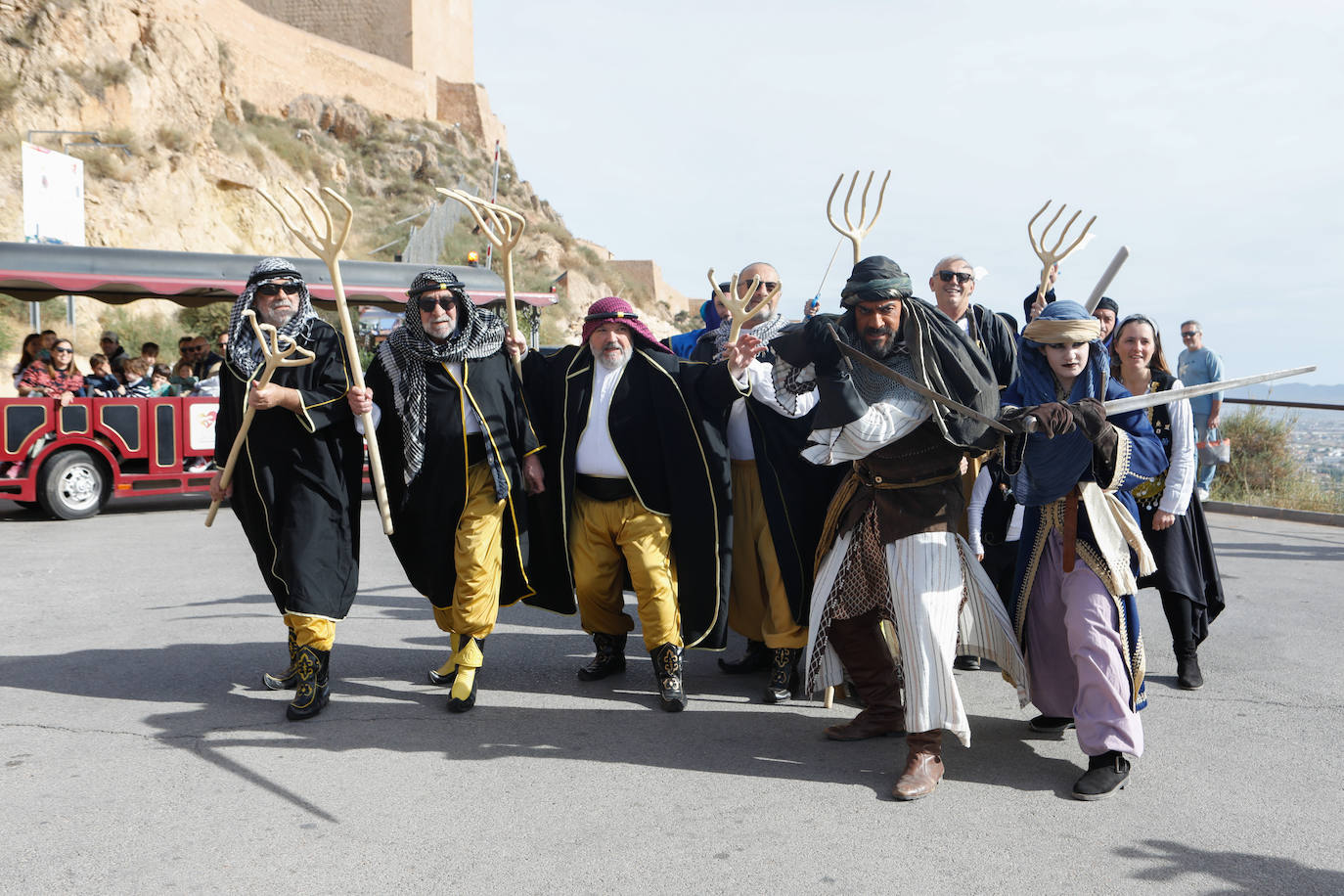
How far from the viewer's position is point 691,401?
15.6 ft

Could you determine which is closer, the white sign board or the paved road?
the paved road

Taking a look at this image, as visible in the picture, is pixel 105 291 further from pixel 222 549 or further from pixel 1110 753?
pixel 1110 753

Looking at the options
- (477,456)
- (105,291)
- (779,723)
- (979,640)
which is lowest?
(779,723)

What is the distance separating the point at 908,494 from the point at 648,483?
1303 millimetres

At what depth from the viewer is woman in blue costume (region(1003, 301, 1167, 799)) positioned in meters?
3.66

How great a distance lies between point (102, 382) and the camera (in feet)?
36.2

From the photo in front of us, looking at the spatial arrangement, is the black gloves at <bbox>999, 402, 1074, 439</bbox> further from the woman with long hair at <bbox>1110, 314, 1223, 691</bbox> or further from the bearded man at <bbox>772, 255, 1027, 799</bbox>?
the woman with long hair at <bbox>1110, 314, 1223, 691</bbox>

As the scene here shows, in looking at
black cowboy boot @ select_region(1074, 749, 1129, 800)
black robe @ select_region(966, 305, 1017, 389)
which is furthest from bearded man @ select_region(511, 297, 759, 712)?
black cowboy boot @ select_region(1074, 749, 1129, 800)

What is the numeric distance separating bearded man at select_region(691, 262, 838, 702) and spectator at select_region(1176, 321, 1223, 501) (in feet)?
21.4

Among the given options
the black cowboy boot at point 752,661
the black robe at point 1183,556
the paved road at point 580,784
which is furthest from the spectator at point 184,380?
the black robe at point 1183,556

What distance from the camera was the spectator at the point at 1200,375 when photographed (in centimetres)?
1012

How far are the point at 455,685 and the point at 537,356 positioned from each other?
5.26ft

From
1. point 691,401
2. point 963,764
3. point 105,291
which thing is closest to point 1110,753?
point 963,764

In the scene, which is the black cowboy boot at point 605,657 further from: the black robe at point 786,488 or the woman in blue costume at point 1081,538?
the woman in blue costume at point 1081,538
